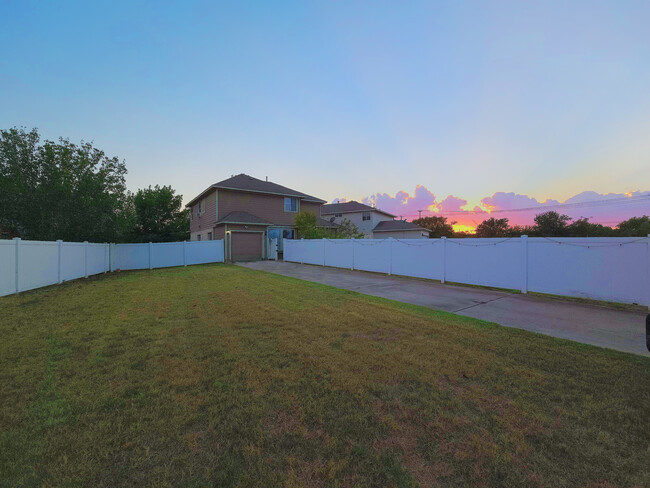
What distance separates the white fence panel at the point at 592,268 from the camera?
6.45 m

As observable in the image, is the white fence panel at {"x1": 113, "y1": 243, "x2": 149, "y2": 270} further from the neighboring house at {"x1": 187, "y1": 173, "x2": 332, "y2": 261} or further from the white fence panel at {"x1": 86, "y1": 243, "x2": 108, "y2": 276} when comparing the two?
the neighboring house at {"x1": 187, "y1": 173, "x2": 332, "y2": 261}

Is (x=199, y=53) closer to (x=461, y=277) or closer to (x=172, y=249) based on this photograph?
(x=172, y=249)

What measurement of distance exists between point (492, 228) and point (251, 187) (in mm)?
43465

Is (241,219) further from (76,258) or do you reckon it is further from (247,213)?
(76,258)

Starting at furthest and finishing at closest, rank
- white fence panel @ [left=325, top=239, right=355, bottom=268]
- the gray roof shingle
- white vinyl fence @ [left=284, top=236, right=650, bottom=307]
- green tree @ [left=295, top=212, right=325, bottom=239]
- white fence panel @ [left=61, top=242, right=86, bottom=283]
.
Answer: green tree @ [left=295, top=212, right=325, bottom=239], the gray roof shingle, white fence panel @ [left=325, top=239, right=355, bottom=268], white fence panel @ [left=61, top=242, right=86, bottom=283], white vinyl fence @ [left=284, top=236, right=650, bottom=307]

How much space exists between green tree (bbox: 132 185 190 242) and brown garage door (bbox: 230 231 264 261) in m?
16.4

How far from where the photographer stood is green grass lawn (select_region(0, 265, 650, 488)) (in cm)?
180

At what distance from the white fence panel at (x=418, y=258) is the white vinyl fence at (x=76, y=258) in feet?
44.0

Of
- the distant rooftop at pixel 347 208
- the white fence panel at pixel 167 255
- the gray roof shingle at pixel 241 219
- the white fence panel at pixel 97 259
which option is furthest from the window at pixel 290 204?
the white fence panel at pixel 97 259

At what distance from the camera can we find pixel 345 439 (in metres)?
2.11

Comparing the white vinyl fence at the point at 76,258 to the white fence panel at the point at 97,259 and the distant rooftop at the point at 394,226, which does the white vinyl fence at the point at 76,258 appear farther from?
the distant rooftop at the point at 394,226

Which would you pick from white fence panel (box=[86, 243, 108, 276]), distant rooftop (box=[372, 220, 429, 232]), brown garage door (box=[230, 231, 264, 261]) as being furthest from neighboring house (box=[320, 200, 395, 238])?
white fence panel (box=[86, 243, 108, 276])

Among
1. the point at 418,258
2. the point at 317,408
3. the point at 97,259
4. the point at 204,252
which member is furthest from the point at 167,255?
the point at 317,408

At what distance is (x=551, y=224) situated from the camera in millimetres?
35906
